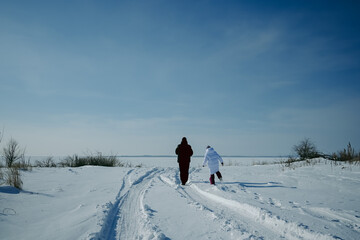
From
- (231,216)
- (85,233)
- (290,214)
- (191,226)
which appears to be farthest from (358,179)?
(85,233)

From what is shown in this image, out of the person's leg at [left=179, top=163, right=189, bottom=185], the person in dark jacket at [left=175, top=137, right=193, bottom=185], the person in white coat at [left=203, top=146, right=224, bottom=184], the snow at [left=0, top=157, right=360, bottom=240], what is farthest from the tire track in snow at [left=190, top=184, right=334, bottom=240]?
the person in dark jacket at [left=175, top=137, right=193, bottom=185]

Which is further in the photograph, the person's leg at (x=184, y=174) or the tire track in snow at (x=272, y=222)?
the person's leg at (x=184, y=174)

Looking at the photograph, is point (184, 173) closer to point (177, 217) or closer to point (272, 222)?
point (177, 217)

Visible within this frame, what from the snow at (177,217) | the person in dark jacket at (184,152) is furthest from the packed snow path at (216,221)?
the person in dark jacket at (184,152)

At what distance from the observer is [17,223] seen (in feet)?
11.8

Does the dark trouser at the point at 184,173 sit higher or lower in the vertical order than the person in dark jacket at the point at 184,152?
lower

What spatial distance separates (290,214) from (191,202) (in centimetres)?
238

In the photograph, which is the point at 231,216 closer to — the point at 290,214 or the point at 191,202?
the point at 290,214

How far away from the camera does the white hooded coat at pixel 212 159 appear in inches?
352

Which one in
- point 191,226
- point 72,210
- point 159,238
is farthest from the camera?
point 72,210

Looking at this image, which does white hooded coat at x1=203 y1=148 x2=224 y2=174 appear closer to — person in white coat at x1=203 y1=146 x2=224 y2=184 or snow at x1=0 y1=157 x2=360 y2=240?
person in white coat at x1=203 y1=146 x2=224 y2=184

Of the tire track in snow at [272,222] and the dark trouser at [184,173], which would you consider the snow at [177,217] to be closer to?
the tire track in snow at [272,222]

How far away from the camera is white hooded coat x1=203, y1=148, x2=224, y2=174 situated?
8.93 m

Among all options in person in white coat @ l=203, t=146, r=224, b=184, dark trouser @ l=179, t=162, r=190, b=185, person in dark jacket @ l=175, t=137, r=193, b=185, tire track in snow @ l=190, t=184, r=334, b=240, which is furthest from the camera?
person in dark jacket @ l=175, t=137, r=193, b=185
